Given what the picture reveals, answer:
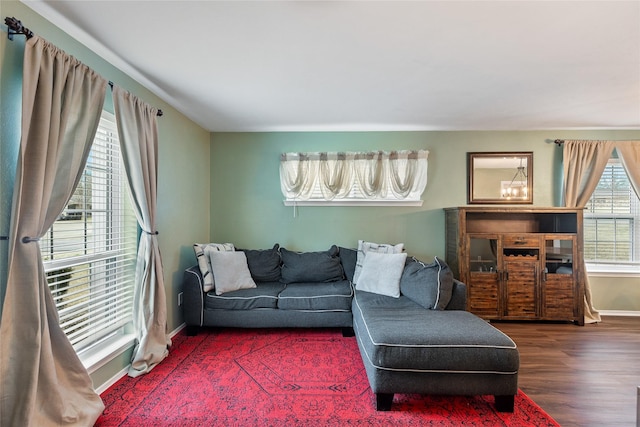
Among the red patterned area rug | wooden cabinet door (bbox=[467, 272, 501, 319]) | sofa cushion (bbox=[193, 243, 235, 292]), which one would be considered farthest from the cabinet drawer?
sofa cushion (bbox=[193, 243, 235, 292])

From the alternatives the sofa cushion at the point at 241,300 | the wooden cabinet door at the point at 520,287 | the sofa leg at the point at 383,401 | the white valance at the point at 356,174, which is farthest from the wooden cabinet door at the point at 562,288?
the sofa cushion at the point at 241,300

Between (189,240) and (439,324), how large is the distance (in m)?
2.78

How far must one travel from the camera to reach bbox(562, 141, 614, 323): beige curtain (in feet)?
12.3

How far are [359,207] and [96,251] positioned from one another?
2.86 m

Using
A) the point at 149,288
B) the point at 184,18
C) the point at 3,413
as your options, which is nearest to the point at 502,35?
the point at 184,18

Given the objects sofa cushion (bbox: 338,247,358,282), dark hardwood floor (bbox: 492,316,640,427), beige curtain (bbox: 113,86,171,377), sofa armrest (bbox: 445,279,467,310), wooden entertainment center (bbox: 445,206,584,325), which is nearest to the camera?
dark hardwood floor (bbox: 492,316,640,427)

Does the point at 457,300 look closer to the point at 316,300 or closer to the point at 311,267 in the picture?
the point at 316,300

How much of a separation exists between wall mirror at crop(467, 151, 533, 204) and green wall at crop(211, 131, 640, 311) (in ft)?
0.33

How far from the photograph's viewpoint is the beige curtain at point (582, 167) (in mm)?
3734

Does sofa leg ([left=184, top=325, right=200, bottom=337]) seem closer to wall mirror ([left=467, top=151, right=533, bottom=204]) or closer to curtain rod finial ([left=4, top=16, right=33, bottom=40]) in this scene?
curtain rod finial ([left=4, top=16, right=33, bottom=40])

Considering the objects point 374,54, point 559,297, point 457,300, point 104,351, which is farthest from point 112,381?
point 559,297

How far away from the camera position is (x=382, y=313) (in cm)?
250

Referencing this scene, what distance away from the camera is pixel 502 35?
1.86 metres

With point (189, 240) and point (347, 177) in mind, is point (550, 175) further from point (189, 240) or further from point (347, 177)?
point (189, 240)
